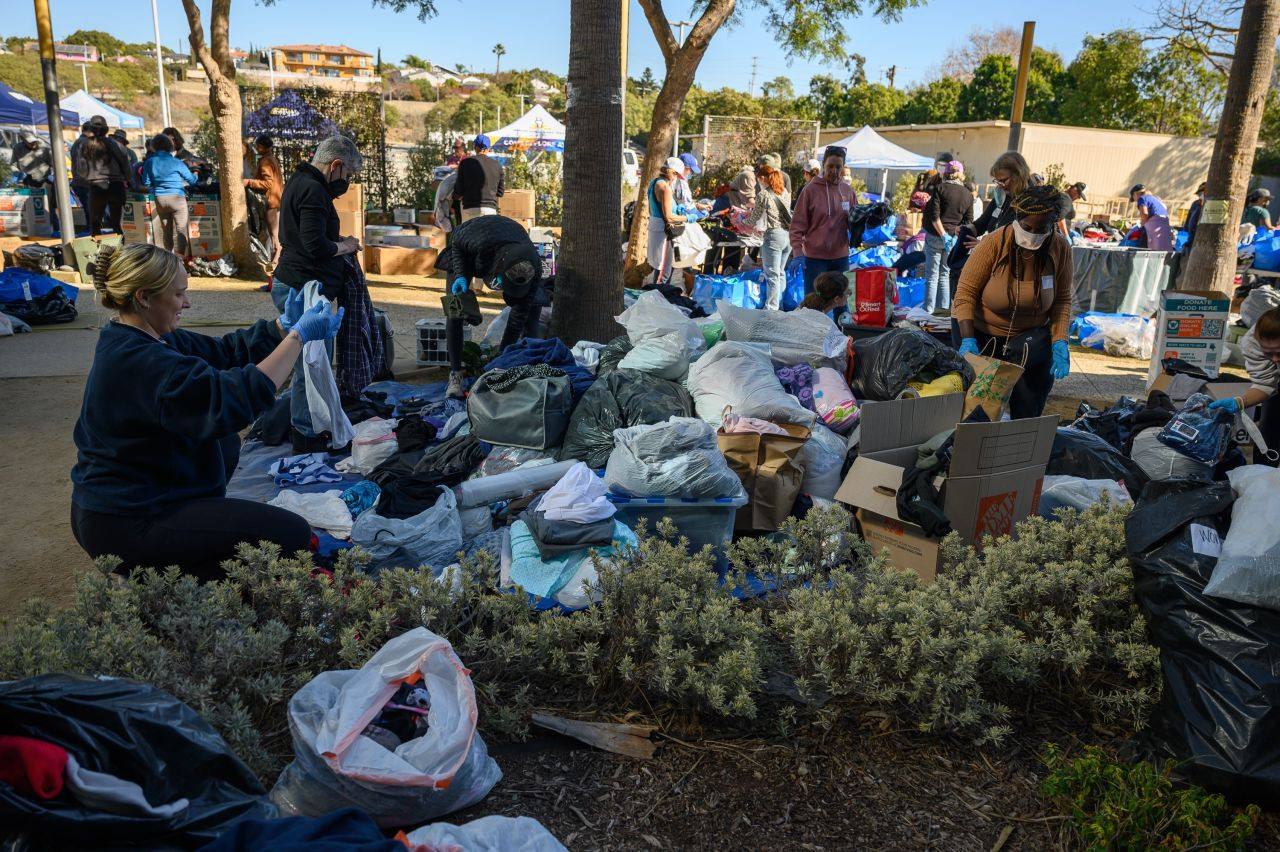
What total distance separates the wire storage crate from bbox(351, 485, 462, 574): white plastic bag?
138 inches

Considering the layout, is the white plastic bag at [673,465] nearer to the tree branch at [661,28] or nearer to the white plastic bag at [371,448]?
the white plastic bag at [371,448]

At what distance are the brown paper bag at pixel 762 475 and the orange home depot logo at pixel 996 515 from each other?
0.87 meters

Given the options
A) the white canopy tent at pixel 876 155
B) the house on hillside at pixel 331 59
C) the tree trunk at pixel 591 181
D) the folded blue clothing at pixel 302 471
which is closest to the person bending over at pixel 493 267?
the tree trunk at pixel 591 181

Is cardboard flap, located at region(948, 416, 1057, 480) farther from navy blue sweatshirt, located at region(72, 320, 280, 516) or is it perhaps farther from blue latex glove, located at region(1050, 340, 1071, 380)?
navy blue sweatshirt, located at region(72, 320, 280, 516)

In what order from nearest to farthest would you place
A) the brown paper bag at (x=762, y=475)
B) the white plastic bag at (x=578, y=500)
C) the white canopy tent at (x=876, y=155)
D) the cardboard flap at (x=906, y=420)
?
the white plastic bag at (x=578, y=500)
the cardboard flap at (x=906, y=420)
the brown paper bag at (x=762, y=475)
the white canopy tent at (x=876, y=155)

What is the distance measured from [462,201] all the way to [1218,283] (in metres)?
7.54

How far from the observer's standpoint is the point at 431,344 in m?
7.52

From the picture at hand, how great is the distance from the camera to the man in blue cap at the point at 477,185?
1045 centimetres

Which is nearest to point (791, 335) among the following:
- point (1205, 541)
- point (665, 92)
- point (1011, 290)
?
point (1011, 290)

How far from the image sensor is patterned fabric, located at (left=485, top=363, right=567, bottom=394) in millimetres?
4891

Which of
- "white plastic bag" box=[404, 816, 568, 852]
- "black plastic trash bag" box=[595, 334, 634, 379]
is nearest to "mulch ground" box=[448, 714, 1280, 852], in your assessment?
"white plastic bag" box=[404, 816, 568, 852]

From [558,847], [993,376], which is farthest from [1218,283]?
[558,847]

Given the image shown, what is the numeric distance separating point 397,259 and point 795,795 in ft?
38.4

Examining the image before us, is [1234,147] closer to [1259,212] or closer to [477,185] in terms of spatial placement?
[477,185]
